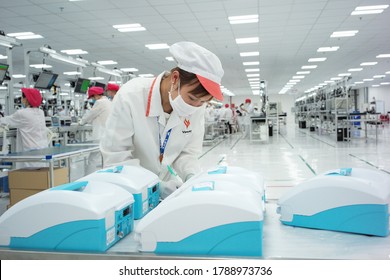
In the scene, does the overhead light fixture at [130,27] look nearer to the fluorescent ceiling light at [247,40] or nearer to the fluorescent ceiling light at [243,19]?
the fluorescent ceiling light at [243,19]

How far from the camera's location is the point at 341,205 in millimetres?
963

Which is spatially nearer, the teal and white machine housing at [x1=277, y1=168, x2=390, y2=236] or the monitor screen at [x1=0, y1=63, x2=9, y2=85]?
the teal and white machine housing at [x1=277, y1=168, x2=390, y2=236]

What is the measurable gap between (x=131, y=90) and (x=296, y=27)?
30.2 ft

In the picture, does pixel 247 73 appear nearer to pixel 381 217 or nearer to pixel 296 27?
pixel 296 27

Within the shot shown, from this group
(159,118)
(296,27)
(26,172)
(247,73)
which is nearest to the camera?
(159,118)

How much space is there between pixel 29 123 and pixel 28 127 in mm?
76

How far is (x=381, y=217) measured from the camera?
0.92 meters

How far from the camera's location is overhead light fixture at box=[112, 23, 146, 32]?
910 centimetres

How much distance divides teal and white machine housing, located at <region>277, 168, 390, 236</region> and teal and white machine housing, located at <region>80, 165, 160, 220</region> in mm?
467

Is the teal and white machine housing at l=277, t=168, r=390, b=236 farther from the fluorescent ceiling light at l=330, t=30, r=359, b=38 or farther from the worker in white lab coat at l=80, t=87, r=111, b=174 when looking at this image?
the fluorescent ceiling light at l=330, t=30, r=359, b=38

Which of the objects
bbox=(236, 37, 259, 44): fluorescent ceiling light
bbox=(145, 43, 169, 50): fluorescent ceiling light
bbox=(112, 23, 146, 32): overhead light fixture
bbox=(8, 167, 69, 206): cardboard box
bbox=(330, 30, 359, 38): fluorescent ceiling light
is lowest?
bbox=(8, 167, 69, 206): cardboard box

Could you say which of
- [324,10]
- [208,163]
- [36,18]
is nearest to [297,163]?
[208,163]

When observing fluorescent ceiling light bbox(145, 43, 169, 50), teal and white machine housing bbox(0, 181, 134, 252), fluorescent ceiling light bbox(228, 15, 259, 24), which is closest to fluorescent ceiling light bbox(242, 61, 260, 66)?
fluorescent ceiling light bbox(145, 43, 169, 50)

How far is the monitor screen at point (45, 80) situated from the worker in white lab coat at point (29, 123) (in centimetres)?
208
